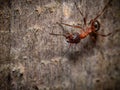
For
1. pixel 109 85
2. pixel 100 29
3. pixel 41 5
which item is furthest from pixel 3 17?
pixel 109 85

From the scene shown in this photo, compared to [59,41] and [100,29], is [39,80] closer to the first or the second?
[59,41]

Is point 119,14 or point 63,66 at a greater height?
point 119,14

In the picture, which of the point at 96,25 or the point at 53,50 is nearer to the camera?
the point at 96,25

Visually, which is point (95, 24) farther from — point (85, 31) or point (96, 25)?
point (85, 31)

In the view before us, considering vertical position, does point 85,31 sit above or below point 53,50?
above

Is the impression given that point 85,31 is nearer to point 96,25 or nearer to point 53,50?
point 96,25

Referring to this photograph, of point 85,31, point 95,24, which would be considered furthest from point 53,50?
point 95,24

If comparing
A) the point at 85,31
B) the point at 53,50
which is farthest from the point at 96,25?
the point at 53,50

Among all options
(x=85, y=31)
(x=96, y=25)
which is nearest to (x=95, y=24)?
(x=96, y=25)
